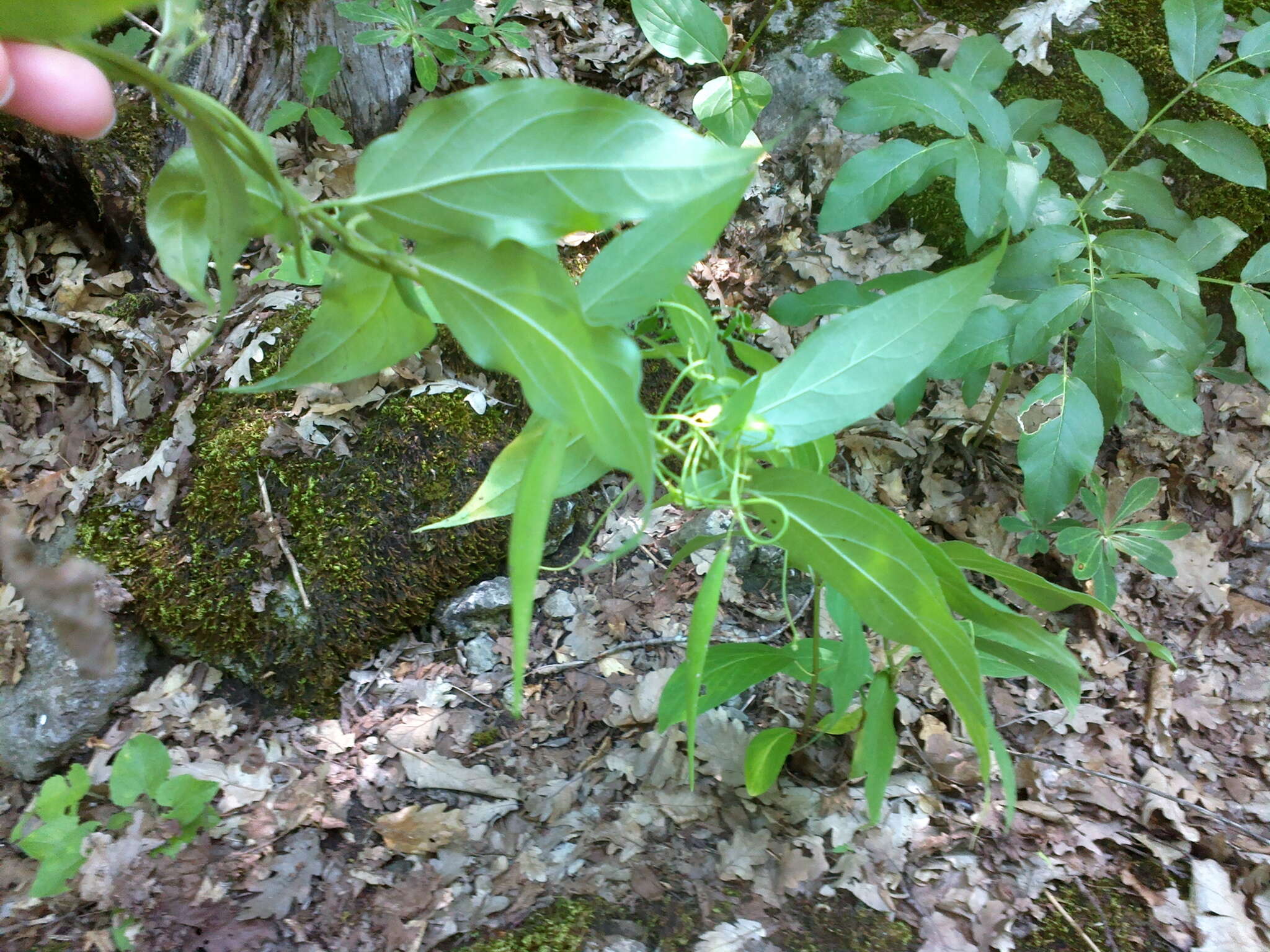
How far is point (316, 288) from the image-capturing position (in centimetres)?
260

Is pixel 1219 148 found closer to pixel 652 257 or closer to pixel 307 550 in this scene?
pixel 652 257

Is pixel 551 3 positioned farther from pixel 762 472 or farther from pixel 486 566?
pixel 762 472

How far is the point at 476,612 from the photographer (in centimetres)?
226

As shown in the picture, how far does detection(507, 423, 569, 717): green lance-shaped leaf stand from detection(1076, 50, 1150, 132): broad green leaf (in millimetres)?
1685

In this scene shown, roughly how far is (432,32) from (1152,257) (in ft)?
7.05

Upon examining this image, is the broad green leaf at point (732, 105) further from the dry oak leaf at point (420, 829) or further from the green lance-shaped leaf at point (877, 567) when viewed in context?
the dry oak leaf at point (420, 829)

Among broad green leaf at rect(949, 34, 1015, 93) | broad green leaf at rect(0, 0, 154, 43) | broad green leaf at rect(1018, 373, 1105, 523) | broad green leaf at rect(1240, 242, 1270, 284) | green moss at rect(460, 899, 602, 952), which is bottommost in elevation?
green moss at rect(460, 899, 602, 952)

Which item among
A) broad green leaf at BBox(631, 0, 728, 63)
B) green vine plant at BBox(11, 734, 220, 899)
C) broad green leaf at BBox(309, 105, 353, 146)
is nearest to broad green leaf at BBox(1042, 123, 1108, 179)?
broad green leaf at BBox(631, 0, 728, 63)

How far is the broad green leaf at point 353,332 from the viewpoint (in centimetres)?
78

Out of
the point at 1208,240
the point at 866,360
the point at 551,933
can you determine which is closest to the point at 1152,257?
the point at 1208,240

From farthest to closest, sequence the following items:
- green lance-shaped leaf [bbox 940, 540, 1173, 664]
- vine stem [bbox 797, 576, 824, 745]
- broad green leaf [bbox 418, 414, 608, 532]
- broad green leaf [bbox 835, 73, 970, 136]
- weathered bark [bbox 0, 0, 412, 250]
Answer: weathered bark [bbox 0, 0, 412, 250], broad green leaf [bbox 835, 73, 970, 136], vine stem [bbox 797, 576, 824, 745], green lance-shaped leaf [bbox 940, 540, 1173, 664], broad green leaf [bbox 418, 414, 608, 532]

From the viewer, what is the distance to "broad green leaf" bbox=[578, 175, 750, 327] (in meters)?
0.58

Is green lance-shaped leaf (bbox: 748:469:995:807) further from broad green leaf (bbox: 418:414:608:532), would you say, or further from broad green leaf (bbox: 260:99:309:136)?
broad green leaf (bbox: 260:99:309:136)

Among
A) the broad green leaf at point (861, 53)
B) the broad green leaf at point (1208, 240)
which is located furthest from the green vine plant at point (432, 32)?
the broad green leaf at point (1208, 240)
